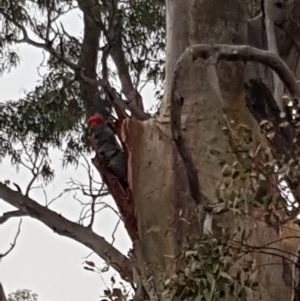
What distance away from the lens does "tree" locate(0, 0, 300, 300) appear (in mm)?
1274

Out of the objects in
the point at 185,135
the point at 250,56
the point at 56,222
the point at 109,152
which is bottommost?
the point at 250,56

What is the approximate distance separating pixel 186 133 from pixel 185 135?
36 mm

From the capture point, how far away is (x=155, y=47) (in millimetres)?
4109

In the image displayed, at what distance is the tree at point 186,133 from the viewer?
1274 millimetres

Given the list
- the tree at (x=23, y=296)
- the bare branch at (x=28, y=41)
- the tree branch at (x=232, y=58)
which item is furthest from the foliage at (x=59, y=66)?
the tree branch at (x=232, y=58)

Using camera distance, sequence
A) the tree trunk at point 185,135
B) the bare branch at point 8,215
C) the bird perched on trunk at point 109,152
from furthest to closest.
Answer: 1. the bare branch at point 8,215
2. the bird perched on trunk at point 109,152
3. the tree trunk at point 185,135

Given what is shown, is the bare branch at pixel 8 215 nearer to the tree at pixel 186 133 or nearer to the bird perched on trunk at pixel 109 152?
the tree at pixel 186 133

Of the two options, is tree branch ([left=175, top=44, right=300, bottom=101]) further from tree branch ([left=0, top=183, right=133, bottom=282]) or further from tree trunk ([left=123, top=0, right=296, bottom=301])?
tree branch ([left=0, top=183, right=133, bottom=282])

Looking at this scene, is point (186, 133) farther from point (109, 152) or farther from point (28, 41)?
point (28, 41)

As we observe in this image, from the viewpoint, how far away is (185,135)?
6.73ft

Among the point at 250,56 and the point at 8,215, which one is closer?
the point at 250,56

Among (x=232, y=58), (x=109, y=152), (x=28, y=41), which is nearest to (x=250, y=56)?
(x=232, y=58)

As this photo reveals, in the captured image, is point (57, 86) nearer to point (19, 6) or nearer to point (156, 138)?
point (19, 6)

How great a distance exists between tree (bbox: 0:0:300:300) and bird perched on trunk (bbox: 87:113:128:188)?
0.07 feet
